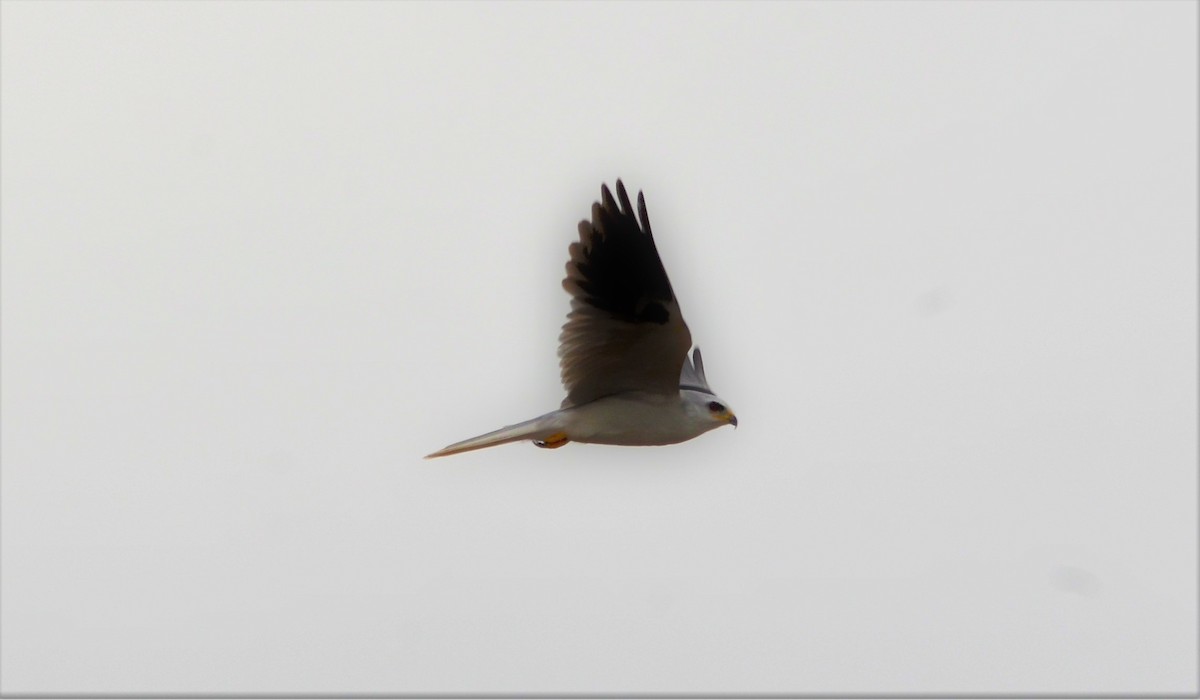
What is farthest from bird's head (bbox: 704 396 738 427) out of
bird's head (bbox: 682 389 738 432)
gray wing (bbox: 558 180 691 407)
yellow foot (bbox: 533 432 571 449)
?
yellow foot (bbox: 533 432 571 449)

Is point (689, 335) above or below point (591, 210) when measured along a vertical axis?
below

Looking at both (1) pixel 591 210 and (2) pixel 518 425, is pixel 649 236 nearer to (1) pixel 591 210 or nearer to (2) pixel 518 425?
(1) pixel 591 210

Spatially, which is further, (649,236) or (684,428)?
(684,428)

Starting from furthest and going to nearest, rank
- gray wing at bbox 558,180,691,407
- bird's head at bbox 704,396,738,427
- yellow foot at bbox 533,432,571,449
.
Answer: bird's head at bbox 704,396,738,427
yellow foot at bbox 533,432,571,449
gray wing at bbox 558,180,691,407

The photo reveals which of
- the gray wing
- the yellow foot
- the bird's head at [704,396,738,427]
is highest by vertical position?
the gray wing

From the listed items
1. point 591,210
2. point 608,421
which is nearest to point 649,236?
point 591,210

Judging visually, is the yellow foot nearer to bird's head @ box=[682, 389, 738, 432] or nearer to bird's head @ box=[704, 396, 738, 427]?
bird's head @ box=[682, 389, 738, 432]

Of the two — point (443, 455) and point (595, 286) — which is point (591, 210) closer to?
point (595, 286)

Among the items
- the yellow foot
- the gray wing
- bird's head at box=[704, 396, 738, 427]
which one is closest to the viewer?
the gray wing
